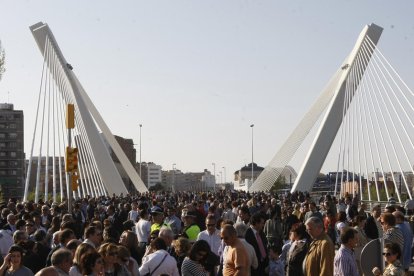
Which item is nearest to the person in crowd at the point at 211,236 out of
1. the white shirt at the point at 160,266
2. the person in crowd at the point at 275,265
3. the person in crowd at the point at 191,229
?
the person in crowd at the point at 191,229

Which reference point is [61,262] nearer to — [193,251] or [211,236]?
[193,251]

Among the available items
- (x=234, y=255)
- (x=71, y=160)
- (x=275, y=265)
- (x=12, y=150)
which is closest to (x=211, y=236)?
(x=275, y=265)

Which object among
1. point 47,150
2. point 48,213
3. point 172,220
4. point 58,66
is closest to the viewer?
point 172,220

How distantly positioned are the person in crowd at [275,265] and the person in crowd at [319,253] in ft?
7.68

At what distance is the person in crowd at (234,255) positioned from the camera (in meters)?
9.05

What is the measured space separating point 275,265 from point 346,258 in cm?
256

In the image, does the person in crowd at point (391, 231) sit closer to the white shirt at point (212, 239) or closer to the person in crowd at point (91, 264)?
the white shirt at point (212, 239)

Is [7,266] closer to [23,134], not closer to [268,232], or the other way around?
[268,232]

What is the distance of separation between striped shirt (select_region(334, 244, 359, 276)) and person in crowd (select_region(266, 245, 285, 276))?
2.42 meters

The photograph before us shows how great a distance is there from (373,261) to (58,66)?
3807cm

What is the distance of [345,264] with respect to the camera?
8.62 meters

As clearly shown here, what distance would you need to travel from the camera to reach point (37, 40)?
4400 centimetres

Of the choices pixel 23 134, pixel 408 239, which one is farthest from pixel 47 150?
pixel 23 134

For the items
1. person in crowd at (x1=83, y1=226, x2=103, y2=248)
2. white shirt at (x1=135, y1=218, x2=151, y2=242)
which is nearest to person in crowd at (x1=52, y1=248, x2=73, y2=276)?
person in crowd at (x1=83, y1=226, x2=103, y2=248)
